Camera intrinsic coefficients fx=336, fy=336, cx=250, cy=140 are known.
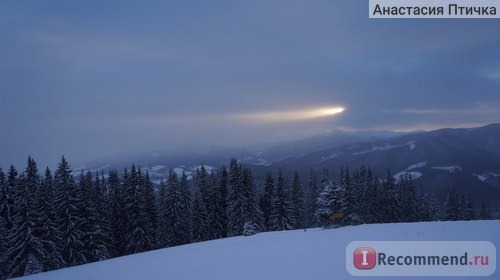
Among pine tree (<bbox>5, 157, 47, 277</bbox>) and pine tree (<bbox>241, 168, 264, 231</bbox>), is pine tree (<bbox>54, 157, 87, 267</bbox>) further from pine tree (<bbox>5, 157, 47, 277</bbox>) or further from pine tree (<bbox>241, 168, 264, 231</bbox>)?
pine tree (<bbox>241, 168, 264, 231</bbox>)

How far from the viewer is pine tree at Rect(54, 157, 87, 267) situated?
36.3 meters

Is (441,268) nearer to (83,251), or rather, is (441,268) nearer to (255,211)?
(83,251)

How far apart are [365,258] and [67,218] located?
35.6m

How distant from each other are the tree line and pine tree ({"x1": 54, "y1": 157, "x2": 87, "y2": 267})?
10 cm

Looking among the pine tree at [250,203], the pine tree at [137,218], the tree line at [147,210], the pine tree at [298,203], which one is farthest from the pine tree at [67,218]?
the pine tree at [298,203]

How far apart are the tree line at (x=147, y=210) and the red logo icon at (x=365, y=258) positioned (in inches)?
608

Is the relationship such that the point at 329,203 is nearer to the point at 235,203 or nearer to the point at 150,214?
the point at 235,203

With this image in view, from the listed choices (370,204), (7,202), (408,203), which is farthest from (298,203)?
(7,202)

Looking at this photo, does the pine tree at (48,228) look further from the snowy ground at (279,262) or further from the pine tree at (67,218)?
the snowy ground at (279,262)

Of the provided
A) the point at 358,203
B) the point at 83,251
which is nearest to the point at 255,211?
the point at 358,203

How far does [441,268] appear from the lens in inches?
366

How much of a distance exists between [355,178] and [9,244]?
5484cm

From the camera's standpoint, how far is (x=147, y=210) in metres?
48.8

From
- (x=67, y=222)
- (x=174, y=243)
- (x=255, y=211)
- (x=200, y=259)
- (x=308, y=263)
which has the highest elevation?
(x=308, y=263)
